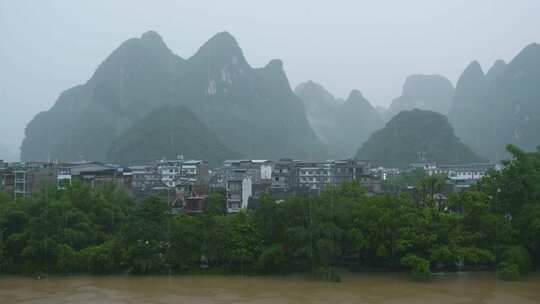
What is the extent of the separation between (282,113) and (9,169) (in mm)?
38099

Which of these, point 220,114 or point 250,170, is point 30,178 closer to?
point 250,170

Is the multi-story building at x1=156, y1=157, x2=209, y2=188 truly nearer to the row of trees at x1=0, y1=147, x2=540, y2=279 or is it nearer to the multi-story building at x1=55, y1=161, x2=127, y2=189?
the multi-story building at x1=55, y1=161, x2=127, y2=189

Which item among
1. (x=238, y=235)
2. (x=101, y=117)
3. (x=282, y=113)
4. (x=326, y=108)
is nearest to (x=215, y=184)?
(x=238, y=235)

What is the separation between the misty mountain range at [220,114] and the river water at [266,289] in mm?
28384

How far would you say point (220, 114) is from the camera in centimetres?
5150

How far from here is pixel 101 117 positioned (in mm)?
48375

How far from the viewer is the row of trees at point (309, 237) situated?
1040 centimetres

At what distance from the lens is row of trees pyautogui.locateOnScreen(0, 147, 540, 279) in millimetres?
10398

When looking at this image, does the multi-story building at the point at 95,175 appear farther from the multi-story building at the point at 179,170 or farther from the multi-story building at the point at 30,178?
the multi-story building at the point at 179,170

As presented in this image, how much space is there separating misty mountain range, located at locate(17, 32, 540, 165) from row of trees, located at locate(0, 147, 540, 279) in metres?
27.5

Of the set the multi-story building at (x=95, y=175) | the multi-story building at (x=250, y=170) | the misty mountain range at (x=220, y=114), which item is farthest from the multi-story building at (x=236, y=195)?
the misty mountain range at (x=220, y=114)

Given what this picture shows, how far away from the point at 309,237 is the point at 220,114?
41982 millimetres

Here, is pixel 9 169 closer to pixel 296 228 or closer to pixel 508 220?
pixel 296 228

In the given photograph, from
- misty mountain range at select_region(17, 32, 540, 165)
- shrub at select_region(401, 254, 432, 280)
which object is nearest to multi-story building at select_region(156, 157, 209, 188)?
misty mountain range at select_region(17, 32, 540, 165)
